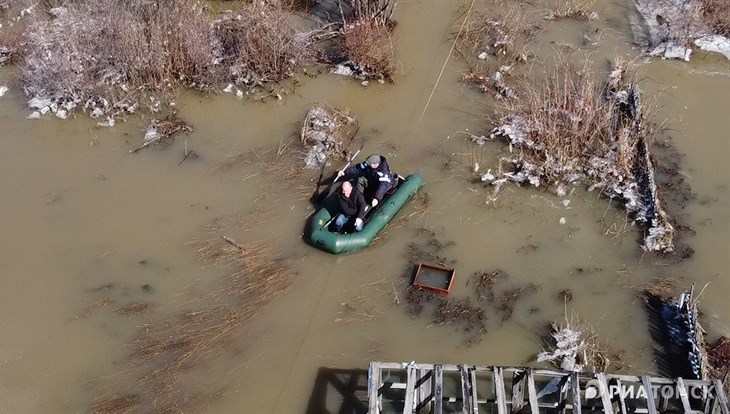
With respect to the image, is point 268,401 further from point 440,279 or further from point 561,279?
point 561,279

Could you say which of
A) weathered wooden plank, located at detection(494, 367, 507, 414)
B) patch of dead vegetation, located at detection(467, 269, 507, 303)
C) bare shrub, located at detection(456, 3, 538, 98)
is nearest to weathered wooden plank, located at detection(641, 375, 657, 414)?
weathered wooden plank, located at detection(494, 367, 507, 414)

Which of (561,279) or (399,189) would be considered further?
(399,189)

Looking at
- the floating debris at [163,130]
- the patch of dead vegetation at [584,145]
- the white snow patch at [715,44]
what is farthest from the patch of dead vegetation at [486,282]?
the white snow patch at [715,44]

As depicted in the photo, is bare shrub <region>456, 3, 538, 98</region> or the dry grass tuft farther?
the dry grass tuft

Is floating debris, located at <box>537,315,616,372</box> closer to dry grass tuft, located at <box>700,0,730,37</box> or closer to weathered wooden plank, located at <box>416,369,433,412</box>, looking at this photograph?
weathered wooden plank, located at <box>416,369,433,412</box>

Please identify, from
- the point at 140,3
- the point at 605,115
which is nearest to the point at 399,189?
the point at 605,115

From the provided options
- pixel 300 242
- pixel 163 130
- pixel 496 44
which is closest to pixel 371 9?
pixel 496 44

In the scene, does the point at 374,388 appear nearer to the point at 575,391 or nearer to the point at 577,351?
the point at 575,391
